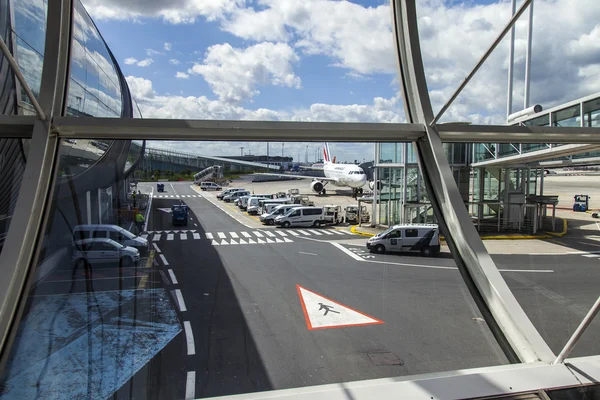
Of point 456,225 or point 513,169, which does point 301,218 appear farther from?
point 456,225

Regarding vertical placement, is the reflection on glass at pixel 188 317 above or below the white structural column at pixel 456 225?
below

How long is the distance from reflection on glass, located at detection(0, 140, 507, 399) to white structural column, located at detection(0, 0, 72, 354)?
0.27 meters

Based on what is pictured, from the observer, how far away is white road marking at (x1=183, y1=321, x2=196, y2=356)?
3.33m

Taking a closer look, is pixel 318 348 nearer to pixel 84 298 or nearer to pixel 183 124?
pixel 84 298

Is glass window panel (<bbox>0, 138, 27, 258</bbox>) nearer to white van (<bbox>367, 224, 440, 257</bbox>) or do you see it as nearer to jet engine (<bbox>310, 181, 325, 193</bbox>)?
white van (<bbox>367, 224, 440, 257</bbox>)

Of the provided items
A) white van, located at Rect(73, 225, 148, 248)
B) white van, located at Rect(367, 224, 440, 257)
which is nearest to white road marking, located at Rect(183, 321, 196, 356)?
white van, located at Rect(73, 225, 148, 248)

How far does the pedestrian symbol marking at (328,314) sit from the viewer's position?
12.8ft

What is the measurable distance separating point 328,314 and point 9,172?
3291 millimetres

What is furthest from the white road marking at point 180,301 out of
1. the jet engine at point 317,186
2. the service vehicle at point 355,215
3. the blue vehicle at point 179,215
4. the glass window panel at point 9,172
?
the jet engine at point 317,186

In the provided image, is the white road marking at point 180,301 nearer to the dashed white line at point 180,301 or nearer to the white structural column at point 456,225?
the dashed white line at point 180,301

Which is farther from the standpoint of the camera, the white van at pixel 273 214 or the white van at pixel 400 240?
the white van at pixel 273 214

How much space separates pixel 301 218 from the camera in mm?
14930

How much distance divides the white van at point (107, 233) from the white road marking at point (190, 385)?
1.47 meters

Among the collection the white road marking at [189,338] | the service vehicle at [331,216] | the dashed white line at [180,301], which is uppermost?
the service vehicle at [331,216]
